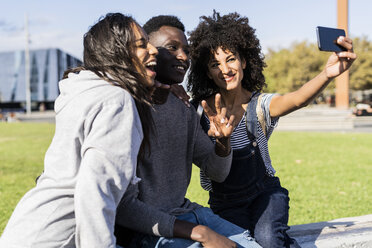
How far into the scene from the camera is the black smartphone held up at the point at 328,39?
236cm

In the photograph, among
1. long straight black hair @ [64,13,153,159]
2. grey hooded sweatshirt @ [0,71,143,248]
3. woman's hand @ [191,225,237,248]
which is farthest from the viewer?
woman's hand @ [191,225,237,248]

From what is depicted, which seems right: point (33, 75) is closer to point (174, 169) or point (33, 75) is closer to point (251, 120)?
point (251, 120)

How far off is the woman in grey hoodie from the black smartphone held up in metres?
1.18

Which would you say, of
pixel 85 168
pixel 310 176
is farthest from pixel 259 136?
pixel 310 176

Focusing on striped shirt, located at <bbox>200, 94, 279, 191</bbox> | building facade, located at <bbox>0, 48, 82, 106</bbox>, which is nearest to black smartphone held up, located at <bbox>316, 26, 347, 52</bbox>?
striped shirt, located at <bbox>200, 94, 279, 191</bbox>

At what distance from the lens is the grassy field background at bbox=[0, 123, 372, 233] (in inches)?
200

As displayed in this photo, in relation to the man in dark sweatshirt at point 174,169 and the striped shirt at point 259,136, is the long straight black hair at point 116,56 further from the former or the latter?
the striped shirt at point 259,136

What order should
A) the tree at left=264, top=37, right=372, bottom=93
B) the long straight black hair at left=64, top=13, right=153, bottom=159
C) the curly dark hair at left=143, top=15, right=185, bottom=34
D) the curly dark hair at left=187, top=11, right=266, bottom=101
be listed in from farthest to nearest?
the tree at left=264, top=37, right=372, bottom=93 → the curly dark hair at left=187, top=11, right=266, bottom=101 → the curly dark hair at left=143, top=15, right=185, bottom=34 → the long straight black hair at left=64, top=13, right=153, bottom=159

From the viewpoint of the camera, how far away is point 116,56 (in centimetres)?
178

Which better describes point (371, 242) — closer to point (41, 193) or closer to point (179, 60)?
point (179, 60)

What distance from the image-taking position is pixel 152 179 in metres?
2.16

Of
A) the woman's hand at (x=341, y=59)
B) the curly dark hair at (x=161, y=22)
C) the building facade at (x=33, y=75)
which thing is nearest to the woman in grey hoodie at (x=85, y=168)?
the curly dark hair at (x=161, y=22)

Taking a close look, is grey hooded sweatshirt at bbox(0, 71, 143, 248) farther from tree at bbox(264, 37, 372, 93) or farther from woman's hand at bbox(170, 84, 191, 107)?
tree at bbox(264, 37, 372, 93)

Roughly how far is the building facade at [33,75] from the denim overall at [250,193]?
70.7 m
